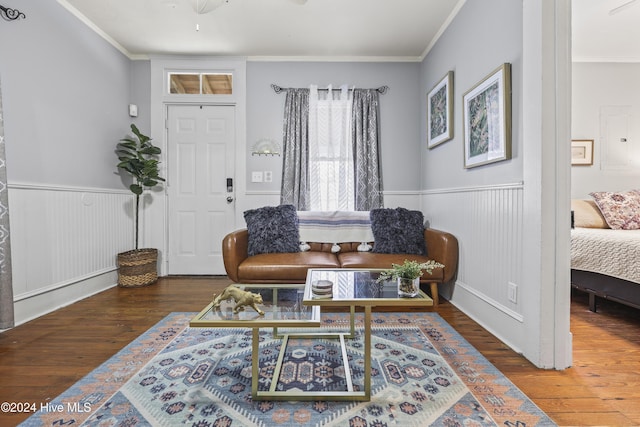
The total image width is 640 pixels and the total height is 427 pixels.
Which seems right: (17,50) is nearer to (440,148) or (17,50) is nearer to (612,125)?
(440,148)

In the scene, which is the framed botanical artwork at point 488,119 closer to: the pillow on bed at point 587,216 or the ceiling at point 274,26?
the ceiling at point 274,26

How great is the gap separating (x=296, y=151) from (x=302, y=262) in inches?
61.7

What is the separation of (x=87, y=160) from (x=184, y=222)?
1159 millimetres

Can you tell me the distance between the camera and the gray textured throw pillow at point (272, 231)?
295cm

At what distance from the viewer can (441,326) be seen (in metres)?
2.26

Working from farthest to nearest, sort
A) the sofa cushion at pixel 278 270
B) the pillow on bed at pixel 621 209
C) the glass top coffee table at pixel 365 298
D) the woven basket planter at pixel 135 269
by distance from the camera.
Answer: the woven basket planter at pixel 135 269
the pillow on bed at pixel 621 209
the sofa cushion at pixel 278 270
the glass top coffee table at pixel 365 298

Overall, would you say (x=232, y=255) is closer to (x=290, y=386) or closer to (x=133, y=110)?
(x=290, y=386)

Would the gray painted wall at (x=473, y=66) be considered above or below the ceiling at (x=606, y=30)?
below

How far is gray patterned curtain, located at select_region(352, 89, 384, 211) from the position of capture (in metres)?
3.71

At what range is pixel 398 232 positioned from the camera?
2.95 meters

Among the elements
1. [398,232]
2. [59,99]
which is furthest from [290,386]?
[59,99]

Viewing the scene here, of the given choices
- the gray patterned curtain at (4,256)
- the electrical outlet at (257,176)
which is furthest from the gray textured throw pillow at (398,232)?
the gray patterned curtain at (4,256)

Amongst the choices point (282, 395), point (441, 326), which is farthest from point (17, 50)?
point (441, 326)

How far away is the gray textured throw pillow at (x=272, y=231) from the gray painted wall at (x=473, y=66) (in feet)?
5.08
